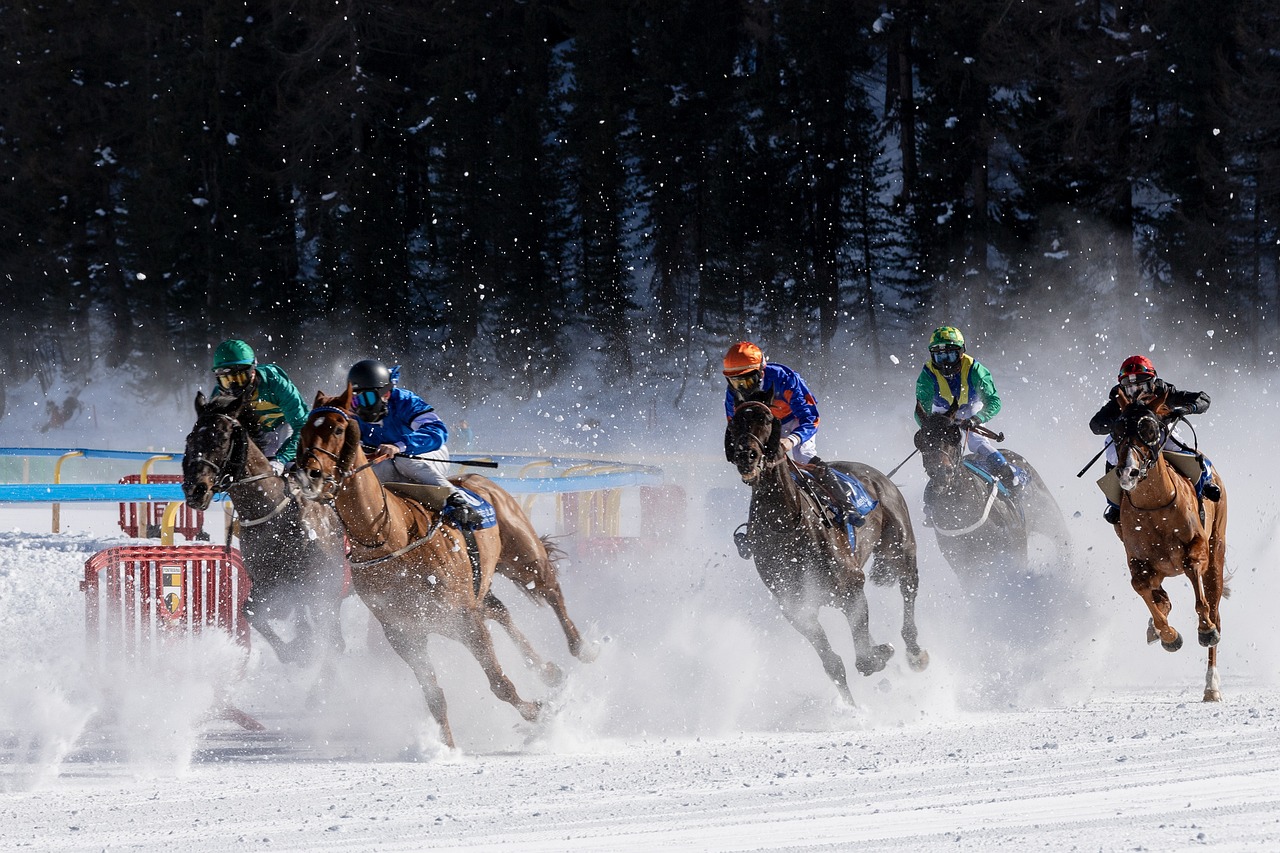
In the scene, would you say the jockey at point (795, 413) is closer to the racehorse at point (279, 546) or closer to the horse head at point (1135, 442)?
the horse head at point (1135, 442)

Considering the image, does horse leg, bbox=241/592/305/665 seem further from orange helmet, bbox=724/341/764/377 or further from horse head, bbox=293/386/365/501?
orange helmet, bbox=724/341/764/377

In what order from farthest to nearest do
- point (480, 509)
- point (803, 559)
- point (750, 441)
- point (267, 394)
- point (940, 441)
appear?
point (940, 441), point (267, 394), point (803, 559), point (480, 509), point (750, 441)

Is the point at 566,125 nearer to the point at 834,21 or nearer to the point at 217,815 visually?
the point at 834,21

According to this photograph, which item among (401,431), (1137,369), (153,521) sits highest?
(1137,369)

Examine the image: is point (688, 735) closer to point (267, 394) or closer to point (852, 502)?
point (852, 502)

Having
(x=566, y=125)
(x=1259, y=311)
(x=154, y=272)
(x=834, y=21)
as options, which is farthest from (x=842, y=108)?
(x=154, y=272)

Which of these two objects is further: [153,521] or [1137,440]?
[153,521]

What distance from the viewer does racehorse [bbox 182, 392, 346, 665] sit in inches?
338

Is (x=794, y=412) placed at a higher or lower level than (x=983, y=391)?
lower

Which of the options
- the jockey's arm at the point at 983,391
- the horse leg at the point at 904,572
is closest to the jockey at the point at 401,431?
the horse leg at the point at 904,572

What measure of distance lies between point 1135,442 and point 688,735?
3.67m

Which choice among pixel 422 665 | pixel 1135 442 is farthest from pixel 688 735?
pixel 1135 442

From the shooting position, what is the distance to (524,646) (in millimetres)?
9758

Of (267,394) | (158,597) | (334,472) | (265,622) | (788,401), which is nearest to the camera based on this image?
(334,472)
